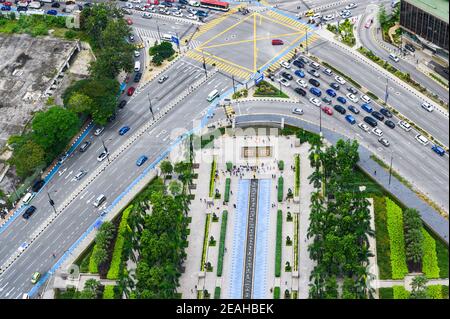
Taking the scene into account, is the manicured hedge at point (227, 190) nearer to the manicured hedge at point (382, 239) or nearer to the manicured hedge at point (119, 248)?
the manicured hedge at point (119, 248)

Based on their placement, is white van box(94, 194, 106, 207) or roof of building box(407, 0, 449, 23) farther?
white van box(94, 194, 106, 207)

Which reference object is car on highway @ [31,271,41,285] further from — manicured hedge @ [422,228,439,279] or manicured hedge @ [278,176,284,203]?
manicured hedge @ [422,228,439,279]

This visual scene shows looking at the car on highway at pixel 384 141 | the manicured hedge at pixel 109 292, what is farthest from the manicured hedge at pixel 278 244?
the manicured hedge at pixel 109 292

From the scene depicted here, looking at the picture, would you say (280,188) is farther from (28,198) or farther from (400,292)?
(28,198)

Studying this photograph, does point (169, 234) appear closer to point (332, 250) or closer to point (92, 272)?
point (92, 272)

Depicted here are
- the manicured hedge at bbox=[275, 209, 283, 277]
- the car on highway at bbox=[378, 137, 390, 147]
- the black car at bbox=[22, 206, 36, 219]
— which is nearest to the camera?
the manicured hedge at bbox=[275, 209, 283, 277]

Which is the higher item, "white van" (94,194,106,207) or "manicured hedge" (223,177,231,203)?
"manicured hedge" (223,177,231,203)

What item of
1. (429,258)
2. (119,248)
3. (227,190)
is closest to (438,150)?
(429,258)

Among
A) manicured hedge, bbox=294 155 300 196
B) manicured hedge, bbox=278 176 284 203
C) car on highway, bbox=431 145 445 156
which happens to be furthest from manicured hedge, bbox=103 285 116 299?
car on highway, bbox=431 145 445 156
